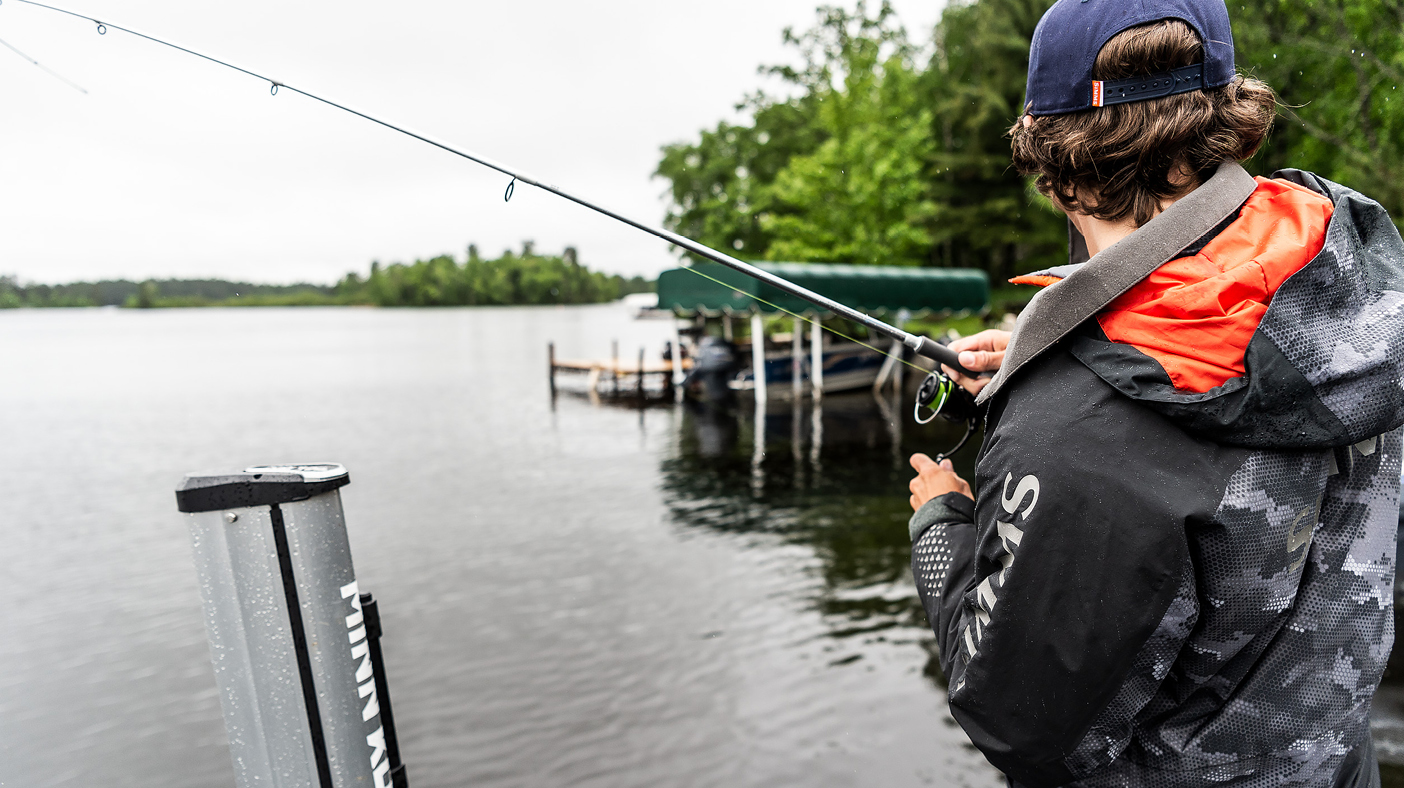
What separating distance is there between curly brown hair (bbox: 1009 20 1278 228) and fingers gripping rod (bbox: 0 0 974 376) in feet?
2.46

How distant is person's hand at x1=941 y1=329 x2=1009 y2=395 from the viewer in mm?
1901

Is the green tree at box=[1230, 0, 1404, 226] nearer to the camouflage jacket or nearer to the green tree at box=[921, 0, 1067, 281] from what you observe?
the green tree at box=[921, 0, 1067, 281]

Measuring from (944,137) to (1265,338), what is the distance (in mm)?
30819

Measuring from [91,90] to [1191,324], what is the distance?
3718 millimetres

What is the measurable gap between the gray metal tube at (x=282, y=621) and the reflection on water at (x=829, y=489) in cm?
538

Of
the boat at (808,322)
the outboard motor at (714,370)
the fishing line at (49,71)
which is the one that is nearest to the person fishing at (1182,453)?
the fishing line at (49,71)

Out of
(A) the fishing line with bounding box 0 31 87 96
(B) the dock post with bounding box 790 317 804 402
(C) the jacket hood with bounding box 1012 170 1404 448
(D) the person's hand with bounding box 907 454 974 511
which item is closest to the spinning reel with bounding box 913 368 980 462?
(D) the person's hand with bounding box 907 454 974 511

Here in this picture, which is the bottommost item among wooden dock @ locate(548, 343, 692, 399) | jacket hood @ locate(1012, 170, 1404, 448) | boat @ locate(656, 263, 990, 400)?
wooden dock @ locate(548, 343, 692, 399)

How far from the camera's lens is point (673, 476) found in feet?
50.8

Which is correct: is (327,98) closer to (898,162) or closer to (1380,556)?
(1380,556)

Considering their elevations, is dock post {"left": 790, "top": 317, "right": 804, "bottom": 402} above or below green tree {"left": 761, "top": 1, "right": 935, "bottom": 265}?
below

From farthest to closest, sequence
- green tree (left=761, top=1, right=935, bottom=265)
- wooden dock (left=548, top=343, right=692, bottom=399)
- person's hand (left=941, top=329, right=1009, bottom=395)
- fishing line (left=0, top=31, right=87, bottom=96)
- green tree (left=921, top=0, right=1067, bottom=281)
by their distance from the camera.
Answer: wooden dock (left=548, top=343, right=692, bottom=399), green tree (left=761, top=1, right=935, bottom=265), green tree (left=921, top=0, right=1067, bottom=281), fishing line (left=0, top=31, right=87, bottom=96), person's hand (left=941, top=329, right=1009, bottom=395)

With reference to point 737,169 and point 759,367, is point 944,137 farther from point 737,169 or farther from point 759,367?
point 737,169

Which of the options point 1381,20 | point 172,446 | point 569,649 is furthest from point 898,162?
point 172,446
